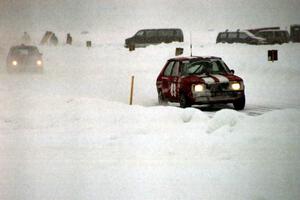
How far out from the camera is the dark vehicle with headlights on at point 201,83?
984 cm

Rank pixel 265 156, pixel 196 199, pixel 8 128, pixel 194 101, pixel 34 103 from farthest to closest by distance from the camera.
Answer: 1. pixel 34 103
2. pixel 194 101
3. pixel 8 128
4. pixel 265 156
5. pixel 196 199

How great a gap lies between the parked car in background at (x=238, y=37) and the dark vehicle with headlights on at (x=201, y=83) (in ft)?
48.1

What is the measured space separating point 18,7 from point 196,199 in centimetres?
565

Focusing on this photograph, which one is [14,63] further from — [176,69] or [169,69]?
[176,69]

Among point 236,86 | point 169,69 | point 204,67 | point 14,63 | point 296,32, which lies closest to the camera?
point 236,86

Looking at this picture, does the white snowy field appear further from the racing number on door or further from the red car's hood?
the racing number on door

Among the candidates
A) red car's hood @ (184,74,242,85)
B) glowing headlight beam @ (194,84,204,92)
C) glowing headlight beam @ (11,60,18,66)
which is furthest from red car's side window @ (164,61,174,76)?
glowing headlight beam @ (11,60,18,66)

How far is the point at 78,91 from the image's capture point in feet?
48.5

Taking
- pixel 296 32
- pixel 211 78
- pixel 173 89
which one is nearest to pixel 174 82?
pixel 173 89

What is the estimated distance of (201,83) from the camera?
988 cm

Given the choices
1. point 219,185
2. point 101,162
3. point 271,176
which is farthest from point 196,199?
point 101,162

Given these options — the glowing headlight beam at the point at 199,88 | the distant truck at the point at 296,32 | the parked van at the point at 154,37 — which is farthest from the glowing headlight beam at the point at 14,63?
the parked van at the point at 154,37

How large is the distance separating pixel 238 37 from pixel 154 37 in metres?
5.85

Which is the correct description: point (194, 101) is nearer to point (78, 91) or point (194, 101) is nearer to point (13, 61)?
point (78, 91)
